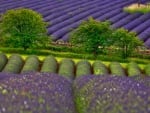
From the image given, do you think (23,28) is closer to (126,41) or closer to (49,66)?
(126,41)

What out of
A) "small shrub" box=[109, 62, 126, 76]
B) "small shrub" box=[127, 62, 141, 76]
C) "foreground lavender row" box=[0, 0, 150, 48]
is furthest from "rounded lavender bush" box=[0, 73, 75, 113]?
"foreground lavender row" box=[0, 0, 150, 48]

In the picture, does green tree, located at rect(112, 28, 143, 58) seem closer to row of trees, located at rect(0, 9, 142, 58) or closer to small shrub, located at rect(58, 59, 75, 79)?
row of trees, located at rect(0, 9, 142, 58)

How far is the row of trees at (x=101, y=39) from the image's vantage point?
1548 inches

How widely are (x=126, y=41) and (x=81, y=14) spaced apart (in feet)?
82.9

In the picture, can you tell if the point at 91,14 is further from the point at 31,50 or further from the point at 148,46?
the point at 31,50

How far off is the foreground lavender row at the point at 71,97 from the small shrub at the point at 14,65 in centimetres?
1688

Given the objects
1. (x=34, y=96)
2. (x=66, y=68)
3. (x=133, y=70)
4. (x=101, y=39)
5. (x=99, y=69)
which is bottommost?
Answer: (x=133, y=70)

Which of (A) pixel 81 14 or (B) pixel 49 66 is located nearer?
(B) pixel 49 66

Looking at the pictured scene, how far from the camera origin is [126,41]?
3978 cm

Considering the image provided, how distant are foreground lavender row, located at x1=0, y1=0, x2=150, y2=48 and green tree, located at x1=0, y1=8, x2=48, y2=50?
733cm

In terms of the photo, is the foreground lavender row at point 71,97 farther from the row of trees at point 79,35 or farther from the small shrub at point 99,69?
the row of trees at point 79,35

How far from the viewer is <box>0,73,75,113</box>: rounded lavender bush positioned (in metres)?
8.60

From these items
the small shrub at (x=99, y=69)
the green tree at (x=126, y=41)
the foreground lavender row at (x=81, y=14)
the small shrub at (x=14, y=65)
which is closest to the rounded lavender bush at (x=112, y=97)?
the small shrub at (x=99, y=69)

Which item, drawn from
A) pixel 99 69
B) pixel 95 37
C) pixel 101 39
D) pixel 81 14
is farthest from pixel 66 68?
pixel 81 14
